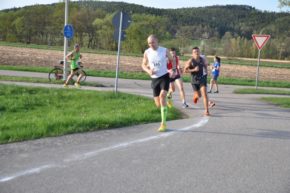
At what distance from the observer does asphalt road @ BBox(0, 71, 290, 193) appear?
501cm

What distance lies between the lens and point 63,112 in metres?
10.7

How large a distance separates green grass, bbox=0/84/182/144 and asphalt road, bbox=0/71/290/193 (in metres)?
0.51

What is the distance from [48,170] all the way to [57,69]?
53.3 ft

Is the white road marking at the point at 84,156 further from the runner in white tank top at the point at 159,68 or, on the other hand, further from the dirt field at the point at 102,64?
the dirt field at the point at 102,64

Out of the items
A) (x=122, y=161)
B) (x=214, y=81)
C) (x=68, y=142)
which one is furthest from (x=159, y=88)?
(x=214, y=81)

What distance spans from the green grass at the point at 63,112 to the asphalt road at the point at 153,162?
511 mm

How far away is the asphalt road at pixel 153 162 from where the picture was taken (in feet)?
16.4

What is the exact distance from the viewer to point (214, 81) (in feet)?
68.1

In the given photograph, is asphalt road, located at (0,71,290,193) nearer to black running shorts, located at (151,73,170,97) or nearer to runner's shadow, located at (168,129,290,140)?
runner's shadow, located at (168,129,290,140)

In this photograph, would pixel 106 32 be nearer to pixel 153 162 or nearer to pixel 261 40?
pixel 261 40

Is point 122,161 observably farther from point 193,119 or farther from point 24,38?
point 24,38

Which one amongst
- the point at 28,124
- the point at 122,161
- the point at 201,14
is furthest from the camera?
the point at 201,14

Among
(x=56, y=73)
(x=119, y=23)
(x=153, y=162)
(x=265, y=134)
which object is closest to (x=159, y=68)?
(x=265, y=134)

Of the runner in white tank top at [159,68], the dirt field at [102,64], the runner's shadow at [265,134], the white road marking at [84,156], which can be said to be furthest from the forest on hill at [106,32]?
the white road marking at [84,156]
